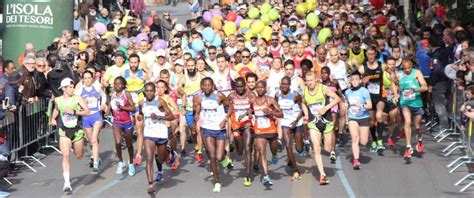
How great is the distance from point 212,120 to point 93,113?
250cm

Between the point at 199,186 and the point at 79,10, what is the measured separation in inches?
572

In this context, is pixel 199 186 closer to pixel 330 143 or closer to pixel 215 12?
pixel 330 143

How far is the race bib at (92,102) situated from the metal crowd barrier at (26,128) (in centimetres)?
134

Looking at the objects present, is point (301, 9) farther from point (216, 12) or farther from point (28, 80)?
point (28, 80)

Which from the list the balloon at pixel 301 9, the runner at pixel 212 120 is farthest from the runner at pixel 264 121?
the balloon at pixel 301 9

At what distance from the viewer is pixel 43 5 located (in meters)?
24.4

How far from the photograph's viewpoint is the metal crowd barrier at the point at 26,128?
60.3 feet

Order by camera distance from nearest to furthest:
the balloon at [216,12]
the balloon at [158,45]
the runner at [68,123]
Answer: the runner at [68,123]
the balloon at [158,45]
the balloon at [216,12]

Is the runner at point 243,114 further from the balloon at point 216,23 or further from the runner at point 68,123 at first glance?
the balloon at point 216,23

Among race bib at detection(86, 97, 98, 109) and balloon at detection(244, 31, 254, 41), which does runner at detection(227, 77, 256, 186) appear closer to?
race bib at detection(86, 97, 98, 109)

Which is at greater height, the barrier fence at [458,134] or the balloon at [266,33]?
the balloon at [266,33]

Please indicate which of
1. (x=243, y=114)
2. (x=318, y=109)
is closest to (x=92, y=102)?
(x=243, y=114)

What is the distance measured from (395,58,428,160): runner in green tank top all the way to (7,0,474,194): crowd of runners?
0.06 ft

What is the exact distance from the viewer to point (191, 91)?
18781mm
